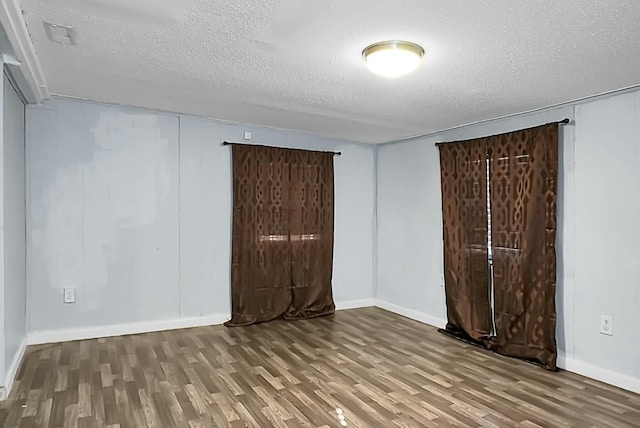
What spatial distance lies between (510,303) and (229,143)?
10.7ft

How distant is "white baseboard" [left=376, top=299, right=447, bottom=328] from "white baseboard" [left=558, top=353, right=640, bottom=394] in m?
1.31

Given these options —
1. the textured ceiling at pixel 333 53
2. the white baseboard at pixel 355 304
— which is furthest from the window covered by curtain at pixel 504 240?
the white baseboard at pixel 355 304

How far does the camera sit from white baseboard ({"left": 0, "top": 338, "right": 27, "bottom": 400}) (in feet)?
8.90

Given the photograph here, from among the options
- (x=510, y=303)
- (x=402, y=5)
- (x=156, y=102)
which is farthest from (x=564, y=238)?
(x=156, y=102)

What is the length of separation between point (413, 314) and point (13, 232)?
13.3 ft

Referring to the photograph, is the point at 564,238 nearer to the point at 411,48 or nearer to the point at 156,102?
the point at 411,48

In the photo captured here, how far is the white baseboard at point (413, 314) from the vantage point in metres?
4.65

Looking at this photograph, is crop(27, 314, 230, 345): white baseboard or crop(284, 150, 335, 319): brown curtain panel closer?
crop(27, 314, 230, 345): white baseboard

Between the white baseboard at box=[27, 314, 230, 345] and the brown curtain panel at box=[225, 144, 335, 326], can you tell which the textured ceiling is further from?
the white baseboard at box=[27, 314, 230, 345]

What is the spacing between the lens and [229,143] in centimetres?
459

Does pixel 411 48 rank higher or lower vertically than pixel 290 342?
higher

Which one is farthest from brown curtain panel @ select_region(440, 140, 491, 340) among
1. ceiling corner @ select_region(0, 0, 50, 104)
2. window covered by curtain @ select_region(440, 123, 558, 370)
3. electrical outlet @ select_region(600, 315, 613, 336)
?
ceiling corner @ select_region(0, 0, 50, 104)

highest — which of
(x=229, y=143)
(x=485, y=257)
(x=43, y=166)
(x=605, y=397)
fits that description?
(x=229, y=143)

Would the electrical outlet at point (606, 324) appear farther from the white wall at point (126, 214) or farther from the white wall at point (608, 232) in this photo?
the white wall at point (126, 214)
